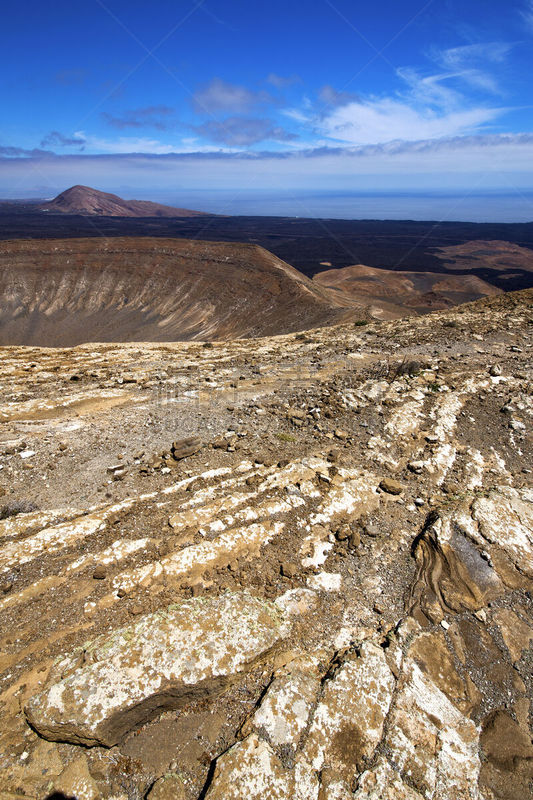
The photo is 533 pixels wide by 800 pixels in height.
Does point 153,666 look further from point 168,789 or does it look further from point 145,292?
point 145,292

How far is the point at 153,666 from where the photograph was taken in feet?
13.0

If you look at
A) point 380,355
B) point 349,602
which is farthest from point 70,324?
point 349,602

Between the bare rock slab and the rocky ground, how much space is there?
2cm

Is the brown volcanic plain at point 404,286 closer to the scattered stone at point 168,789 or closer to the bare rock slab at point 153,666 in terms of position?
the bare rock slab at point 153,666

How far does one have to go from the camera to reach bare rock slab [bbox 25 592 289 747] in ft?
11.7

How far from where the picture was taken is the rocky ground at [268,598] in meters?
3.54

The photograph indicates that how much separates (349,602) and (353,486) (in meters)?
1.99

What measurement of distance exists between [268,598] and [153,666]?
57.3 inches

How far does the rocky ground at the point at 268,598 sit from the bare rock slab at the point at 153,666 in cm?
2

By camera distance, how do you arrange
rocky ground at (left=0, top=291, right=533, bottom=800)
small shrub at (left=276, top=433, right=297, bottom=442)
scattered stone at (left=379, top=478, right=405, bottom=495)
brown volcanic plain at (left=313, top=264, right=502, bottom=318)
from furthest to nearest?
brown volcanic plain at (left=313, top=264, right=502, bottom=318)
small shrub at (left=276, top=433, right=297, bottom=442)
scattered stone at (left=379, top=478, right=405, bottom=495)
rocky ground at (left=0, top=291, right=533, bottom=800)

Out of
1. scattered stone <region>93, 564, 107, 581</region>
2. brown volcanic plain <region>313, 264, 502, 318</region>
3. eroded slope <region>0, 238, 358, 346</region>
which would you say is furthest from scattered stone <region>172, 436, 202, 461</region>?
brown volcanic plain <region>313, 264, 502, 318</region>

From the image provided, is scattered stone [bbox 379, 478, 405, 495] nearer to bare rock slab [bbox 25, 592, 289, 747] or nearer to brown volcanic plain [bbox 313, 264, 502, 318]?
bare rock slab [bbox 25, 592, 289, 747]

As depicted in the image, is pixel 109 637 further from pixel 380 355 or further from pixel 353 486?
pixel 380 355

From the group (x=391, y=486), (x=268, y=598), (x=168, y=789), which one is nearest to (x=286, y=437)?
(x=391, y=486)
